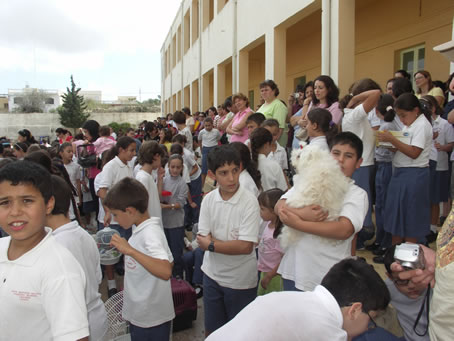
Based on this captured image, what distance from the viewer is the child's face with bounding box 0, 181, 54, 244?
Answer: 1.46 m

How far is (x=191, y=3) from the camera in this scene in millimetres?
18984

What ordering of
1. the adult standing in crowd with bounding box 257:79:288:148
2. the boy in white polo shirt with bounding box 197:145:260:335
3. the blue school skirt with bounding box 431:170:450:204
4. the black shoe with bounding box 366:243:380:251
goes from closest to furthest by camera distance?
the boy in white polo shirt with bounding box 197:145:260:335
the black shoe with bounding box 366:243:380:251
the blue school skirt with bounding box 431:170:450:204
the adult standing in crowd with bounding box 257:79:288:148

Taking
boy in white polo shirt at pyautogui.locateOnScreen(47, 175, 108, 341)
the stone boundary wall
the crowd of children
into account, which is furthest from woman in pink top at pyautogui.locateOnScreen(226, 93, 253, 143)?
the stone boundary wall

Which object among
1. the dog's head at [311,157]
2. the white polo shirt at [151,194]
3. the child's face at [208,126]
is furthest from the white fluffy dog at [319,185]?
the child's face at [208,126]

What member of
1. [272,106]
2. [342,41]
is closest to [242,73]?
[342,41]

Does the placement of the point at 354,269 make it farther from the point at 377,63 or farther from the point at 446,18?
the point at 377,63

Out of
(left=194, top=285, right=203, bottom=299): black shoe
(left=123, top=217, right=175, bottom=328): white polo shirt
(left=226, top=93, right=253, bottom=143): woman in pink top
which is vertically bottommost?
(left=194, top=285, right=203, bottom=299): black shoe

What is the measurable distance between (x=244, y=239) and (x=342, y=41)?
16.6ft

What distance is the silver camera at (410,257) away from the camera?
177 cm

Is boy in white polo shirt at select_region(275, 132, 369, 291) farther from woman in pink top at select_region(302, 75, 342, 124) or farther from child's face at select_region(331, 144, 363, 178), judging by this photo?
woman in pink top at select_region(302, 75, 342, 124)

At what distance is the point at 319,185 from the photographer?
2.04m

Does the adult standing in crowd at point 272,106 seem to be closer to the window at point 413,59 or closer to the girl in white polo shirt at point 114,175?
the girl in white polo shirt at point 114,175

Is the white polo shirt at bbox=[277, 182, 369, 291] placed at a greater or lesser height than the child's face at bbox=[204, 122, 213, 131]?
lesser

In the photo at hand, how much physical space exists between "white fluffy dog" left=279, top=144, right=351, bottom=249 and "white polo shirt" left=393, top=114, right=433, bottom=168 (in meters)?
1.92
